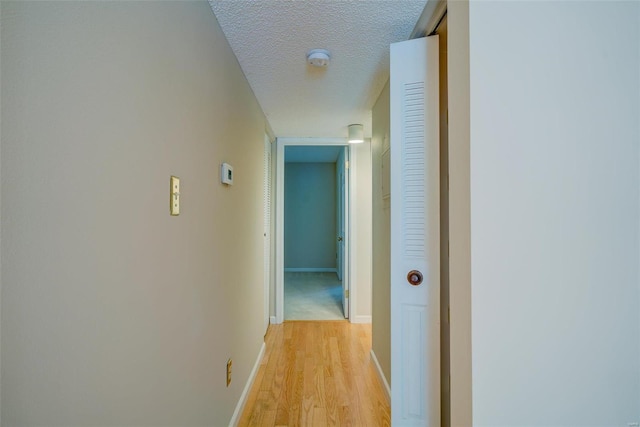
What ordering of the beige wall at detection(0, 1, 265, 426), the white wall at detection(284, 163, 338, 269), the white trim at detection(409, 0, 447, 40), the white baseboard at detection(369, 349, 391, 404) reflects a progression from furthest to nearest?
the white wall at detection(284, 163, 338, 269)
the white baseboard at detection(369, 349, 391, 404)
the white trim at detection(409, 0, 447, 40)
the beige wall at detection(0, 1, 265, 426)

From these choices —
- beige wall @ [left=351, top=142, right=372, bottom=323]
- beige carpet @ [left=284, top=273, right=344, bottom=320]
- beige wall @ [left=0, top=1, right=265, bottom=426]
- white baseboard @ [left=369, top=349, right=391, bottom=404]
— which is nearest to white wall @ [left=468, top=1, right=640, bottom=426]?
beige wall @ [left=0, top=1, right=265, bottom=426]

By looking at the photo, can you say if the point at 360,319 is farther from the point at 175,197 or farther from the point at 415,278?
the point at 175,197

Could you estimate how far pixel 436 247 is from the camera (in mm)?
1448

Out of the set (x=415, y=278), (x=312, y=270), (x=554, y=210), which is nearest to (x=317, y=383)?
(x=415, y=278)

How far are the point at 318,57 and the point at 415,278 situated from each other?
4.26ft

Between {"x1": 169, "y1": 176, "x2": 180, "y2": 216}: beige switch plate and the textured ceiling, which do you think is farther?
the textured ceiling

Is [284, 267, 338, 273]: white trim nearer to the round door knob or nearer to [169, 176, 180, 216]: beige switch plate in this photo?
the round door knob

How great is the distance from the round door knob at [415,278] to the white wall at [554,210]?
2.16ft

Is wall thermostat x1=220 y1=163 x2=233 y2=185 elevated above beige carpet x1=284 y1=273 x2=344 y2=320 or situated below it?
above

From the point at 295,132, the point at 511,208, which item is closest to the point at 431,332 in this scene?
the point at 511,208

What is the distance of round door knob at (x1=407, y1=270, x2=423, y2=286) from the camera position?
4.80ft

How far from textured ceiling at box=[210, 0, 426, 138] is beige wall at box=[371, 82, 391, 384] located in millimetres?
218

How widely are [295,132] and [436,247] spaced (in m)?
2.41

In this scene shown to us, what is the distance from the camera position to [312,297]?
4738 mm
